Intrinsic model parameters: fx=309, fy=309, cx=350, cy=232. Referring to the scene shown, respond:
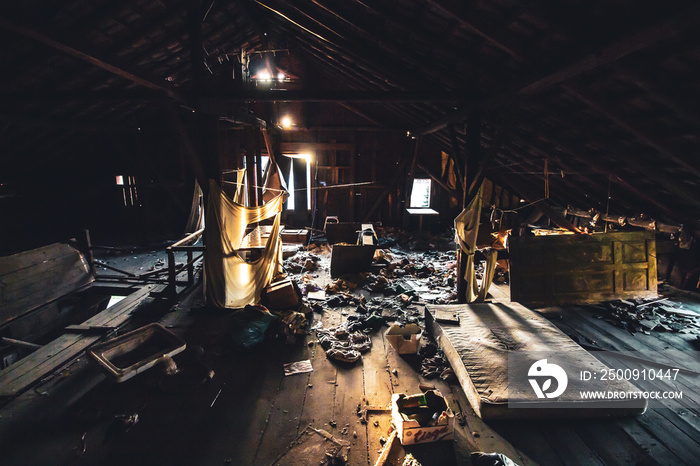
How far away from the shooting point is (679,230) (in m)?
4.95

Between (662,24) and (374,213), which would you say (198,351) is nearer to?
(662,24)

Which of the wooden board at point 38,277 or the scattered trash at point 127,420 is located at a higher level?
the wooden board at point 38,277

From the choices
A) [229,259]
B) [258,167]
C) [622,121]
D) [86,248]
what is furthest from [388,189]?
[86,248]

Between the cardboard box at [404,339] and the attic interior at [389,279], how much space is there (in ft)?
0.10

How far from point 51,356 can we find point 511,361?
5169 millimetres

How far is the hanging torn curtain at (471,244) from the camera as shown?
15.1 feet

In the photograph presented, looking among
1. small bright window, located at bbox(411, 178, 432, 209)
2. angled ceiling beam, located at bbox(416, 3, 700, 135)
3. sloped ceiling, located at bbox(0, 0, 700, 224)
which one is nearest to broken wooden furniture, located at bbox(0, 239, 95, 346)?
sloped ceiling, located at bbox(0, 0, 700, 224)

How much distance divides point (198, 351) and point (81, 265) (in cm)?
382

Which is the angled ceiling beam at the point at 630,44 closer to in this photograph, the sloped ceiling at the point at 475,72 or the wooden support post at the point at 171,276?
A: the sloped ceiling at the point at 475,72

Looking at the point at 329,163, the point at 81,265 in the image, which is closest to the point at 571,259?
the point at 329,163

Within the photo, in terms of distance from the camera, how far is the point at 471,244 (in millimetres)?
4645

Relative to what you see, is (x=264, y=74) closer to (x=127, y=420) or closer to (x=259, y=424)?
(x=127, y=420)

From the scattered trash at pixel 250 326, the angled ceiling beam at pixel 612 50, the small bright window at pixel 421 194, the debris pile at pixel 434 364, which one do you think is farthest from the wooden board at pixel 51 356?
the small bright window at pixel 421 194


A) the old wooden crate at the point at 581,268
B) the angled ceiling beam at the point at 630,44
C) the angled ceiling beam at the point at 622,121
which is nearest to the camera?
the angled ceiling beam at the point at 630,44
